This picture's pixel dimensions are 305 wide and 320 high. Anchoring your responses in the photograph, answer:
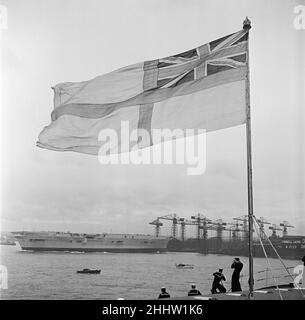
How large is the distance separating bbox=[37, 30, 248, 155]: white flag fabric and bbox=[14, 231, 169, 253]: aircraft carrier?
9528 mm

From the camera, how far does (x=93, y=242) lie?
50.5ft

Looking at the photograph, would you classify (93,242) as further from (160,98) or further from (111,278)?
(160,98)

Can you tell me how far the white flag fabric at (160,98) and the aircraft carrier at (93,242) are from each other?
31.3 ft

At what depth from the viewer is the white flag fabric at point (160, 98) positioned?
13.0 feet

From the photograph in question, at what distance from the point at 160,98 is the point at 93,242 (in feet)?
38.5

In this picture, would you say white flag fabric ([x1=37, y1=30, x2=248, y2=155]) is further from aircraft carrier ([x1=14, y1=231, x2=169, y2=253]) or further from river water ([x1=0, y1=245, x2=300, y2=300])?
aircraft carrier ([x1=14, y1=231, x2=169, y2=253])

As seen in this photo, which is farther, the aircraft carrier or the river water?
the aircraft carrier

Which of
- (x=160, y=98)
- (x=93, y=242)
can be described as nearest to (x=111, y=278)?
(x=93, y=242)

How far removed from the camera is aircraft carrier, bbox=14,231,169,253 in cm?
1405

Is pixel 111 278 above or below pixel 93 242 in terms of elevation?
below

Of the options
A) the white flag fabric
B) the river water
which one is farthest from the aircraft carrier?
the white flag fabric
